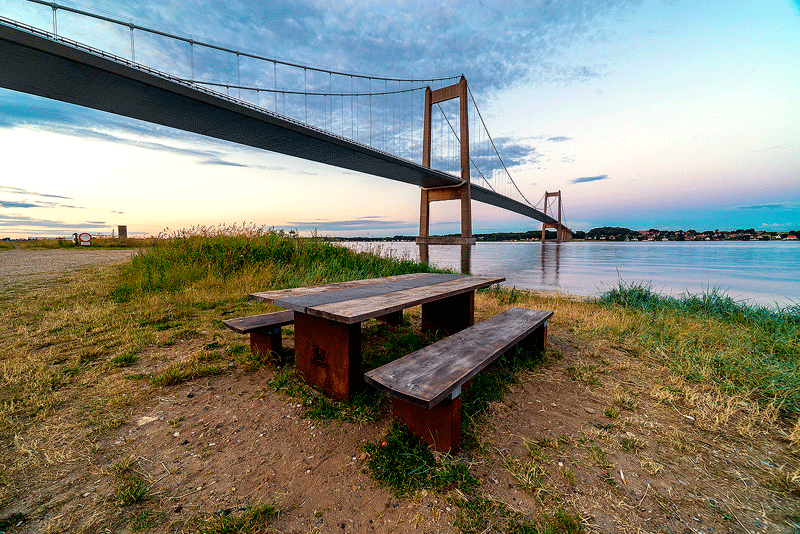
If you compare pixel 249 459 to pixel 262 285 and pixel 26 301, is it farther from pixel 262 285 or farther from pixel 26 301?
pixel 26 301

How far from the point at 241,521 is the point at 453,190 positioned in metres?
20.1

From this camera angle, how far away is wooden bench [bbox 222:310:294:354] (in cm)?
228

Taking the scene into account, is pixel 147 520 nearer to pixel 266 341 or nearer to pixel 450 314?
pixel 266 341

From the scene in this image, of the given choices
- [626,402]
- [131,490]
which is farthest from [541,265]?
[131,490]

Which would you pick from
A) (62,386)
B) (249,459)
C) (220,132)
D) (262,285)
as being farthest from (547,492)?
(220,132)

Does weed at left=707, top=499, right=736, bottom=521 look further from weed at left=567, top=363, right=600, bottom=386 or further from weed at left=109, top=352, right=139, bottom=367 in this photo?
weed at left=109, top=352, right=139, bottom=367

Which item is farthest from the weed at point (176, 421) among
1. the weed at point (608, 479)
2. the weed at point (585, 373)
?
the weed at point (585, 373)

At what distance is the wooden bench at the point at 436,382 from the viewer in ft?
4.12

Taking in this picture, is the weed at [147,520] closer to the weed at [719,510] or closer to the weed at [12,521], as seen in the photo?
the weed at [12,521]

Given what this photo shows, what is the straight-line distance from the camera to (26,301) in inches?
160

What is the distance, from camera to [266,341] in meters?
2.40

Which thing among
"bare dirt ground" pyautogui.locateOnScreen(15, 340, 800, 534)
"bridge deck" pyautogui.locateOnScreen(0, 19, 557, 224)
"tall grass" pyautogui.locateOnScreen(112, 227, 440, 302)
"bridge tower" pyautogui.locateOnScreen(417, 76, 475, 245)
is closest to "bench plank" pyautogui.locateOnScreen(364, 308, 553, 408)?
"bare dirt ground" pyautogui.locateOnScreen(15, 340, 800, 534)

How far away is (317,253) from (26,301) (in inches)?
164

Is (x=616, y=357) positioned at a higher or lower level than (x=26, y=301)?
lower
